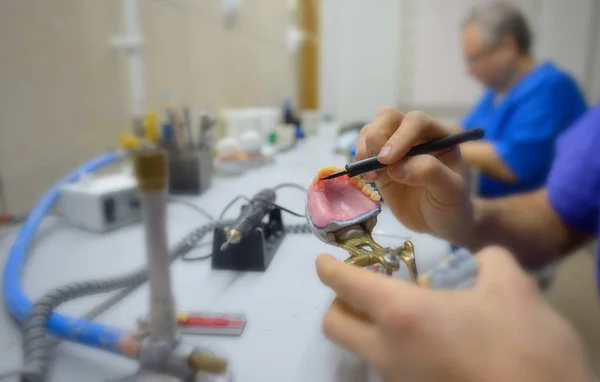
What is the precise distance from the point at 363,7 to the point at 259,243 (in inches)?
66.8

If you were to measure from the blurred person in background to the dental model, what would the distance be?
70 centimetres

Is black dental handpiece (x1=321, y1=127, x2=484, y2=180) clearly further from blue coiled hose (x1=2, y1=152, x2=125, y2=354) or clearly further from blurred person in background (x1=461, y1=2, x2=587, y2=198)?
blurred person in background (x1=461, y1=2, x2=587, y2=198)

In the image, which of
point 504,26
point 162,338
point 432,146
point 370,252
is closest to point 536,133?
point 504,26

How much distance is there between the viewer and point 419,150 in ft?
1.05

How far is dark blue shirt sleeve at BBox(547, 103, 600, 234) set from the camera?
0.50 m

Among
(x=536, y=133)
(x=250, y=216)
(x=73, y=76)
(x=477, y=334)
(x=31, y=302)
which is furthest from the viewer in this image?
(x=536, y=133)

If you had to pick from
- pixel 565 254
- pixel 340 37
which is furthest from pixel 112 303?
pixel 340 37

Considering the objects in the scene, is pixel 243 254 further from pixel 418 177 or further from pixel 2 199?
pixel 2 199

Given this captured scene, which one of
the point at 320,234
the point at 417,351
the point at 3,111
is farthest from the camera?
the point at 3,111

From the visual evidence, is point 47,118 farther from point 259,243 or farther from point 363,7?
point 363,7

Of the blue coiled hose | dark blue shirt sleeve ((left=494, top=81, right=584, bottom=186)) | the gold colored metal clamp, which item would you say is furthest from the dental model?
dark blue shirt sleeve ((left=494, top=81, right=584, bottom=186))

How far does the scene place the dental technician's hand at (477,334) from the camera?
0.50 feet

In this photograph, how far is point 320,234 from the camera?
270 mm

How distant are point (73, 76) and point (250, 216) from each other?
0.32m
